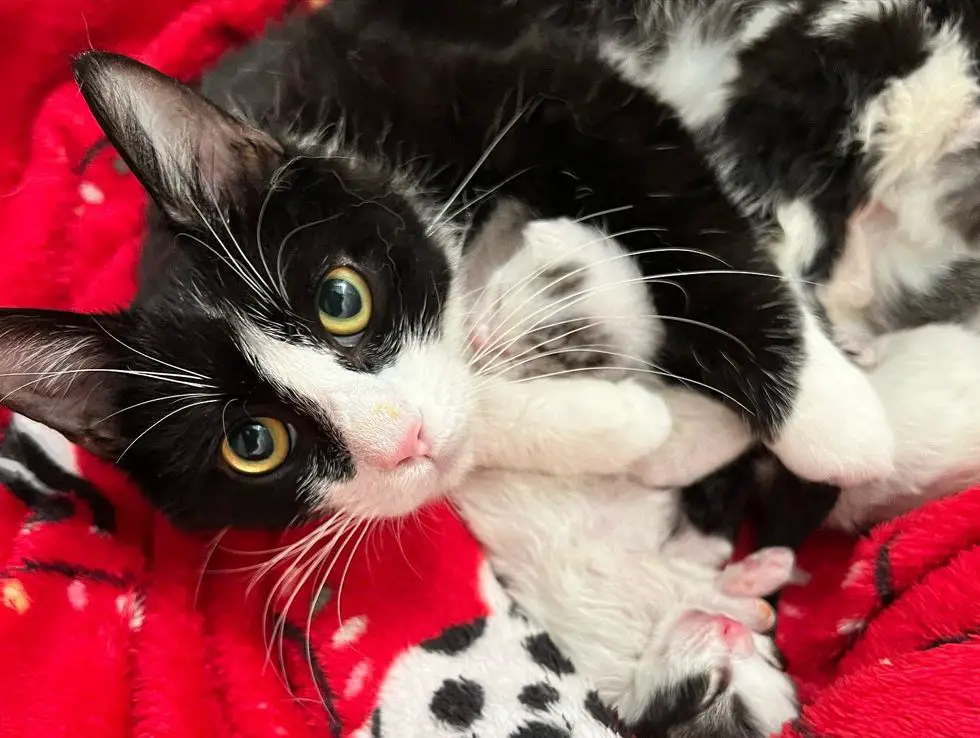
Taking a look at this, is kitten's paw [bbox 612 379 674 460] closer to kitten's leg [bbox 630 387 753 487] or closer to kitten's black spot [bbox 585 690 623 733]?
kitten's leg [bbox 630 387 753 487]

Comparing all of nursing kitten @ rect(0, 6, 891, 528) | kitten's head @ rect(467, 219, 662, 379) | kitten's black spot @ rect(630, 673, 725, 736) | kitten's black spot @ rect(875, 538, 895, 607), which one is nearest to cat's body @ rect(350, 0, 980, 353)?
nursing kitten @ rect(0, 6, 891, 528)

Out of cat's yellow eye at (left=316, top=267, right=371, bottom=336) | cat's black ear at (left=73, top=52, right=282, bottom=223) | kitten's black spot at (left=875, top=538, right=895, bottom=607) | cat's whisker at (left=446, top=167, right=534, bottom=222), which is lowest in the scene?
kitten's black spot at (left=875, top=538, right=895, bottom=607)

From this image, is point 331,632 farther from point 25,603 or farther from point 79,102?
point 79,102

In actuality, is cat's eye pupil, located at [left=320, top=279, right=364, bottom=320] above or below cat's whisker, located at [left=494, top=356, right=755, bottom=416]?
above

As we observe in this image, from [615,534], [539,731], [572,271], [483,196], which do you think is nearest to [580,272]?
[572,271]

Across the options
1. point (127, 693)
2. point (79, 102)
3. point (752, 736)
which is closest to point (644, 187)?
point (752, 736)

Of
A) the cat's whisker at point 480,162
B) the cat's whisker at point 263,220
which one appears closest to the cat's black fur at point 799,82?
the cat's whisker at point 480,162

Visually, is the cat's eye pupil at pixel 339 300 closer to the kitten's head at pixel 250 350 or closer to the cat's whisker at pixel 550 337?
the kitten's head at pixel 250 350
